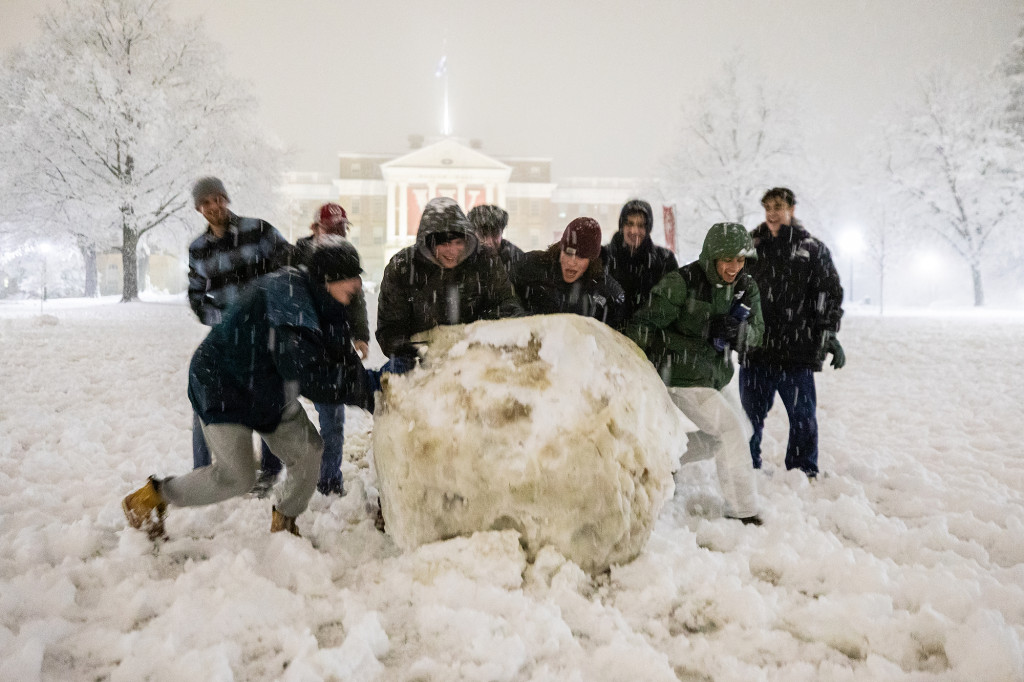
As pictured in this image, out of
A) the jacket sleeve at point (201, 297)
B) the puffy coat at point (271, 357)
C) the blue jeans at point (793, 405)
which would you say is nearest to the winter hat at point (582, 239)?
the puffy coat at point (271, 357)

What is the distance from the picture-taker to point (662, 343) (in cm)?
341

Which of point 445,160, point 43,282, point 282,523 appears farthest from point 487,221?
point 445,160

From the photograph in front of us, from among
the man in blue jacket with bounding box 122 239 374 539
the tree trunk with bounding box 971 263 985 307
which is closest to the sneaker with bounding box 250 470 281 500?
the man in blue jacket with bounding box 122 239 374 539

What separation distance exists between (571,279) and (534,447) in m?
1.52

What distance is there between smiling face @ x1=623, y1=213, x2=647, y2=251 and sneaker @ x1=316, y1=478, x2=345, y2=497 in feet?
8.87

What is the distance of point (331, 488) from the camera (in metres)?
3.75

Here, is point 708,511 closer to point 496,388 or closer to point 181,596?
point 496,388

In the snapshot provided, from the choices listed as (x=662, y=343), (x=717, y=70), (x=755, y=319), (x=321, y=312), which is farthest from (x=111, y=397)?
(x=717, y=70)

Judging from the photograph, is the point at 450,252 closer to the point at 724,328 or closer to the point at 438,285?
the point at 438,285

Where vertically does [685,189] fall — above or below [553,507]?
above

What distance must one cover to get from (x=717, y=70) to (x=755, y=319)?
82.4ft

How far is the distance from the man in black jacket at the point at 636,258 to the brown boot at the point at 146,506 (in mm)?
3116

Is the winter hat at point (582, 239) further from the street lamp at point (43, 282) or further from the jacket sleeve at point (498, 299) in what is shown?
the street lamp at point (43, 282)

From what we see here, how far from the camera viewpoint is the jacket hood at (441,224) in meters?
3.03
